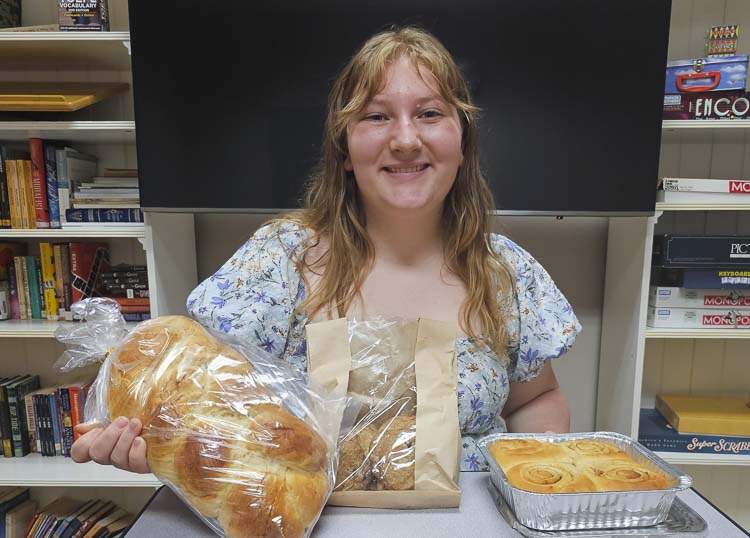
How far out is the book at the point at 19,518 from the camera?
179 cm

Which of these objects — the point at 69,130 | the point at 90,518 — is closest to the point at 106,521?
the point at 90,518

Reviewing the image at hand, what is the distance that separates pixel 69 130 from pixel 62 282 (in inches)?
21.3

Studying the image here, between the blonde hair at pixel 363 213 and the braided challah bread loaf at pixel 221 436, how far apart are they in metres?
0.38

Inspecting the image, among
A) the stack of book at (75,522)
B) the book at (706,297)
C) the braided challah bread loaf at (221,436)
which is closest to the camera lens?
the braided challah bread loaf at (221,436)

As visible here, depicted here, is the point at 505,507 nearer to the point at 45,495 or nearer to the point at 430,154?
the point at 430,154

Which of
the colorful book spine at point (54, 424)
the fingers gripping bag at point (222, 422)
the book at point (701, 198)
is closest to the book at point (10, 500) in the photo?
the colorful book spine at point (54, 424)

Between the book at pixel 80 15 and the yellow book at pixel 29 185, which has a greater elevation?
the book at pixel 80 15

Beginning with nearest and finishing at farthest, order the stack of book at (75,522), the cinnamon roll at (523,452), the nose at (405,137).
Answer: the cinnamon roll at (523,452) < the nose at (405,137) < the stack of book at (75,522)

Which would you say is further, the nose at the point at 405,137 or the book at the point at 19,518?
the book at the point at 19,518

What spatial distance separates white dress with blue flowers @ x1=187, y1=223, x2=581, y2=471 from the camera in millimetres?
963

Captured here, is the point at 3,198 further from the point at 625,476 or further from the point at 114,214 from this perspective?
the point at 625,476

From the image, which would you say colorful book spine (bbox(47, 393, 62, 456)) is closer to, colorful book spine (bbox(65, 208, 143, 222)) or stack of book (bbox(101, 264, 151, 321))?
stack of book (bbox(101, 264, 151, 321))

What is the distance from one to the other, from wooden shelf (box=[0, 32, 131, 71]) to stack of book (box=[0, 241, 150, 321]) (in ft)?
2.06

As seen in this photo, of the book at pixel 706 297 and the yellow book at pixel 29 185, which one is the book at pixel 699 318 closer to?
the book at pixel 706 297
